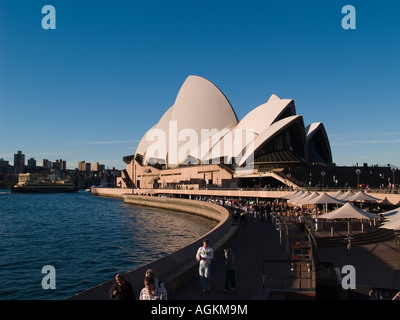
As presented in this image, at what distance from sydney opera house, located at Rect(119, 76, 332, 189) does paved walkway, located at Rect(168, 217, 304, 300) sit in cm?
2969

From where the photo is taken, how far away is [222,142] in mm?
61031

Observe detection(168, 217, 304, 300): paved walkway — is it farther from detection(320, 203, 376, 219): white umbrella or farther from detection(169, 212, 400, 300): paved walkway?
detection(320, 203, 376, 219): white umbrella

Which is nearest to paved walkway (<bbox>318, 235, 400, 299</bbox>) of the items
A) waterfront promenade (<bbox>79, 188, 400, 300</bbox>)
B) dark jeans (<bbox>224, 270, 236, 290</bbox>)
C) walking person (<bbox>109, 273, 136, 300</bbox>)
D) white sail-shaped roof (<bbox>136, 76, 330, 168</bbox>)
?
waterfront promenade (<bbox>79, 188, 400, 300</bbox>)

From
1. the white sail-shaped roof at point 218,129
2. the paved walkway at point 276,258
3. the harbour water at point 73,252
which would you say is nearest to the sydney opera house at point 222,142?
the white sail-shaped roof at point 218,129

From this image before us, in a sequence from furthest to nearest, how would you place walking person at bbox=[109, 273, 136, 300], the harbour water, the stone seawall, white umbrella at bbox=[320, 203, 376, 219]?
white umbrella at bbox=[320, 203, 376, 219], the harbour water, the stone seawall, walking person at bbox=[109, 273, 136, 300]

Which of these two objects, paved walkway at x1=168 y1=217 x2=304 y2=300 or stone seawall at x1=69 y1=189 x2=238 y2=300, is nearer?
stone seawall at x1=69 y1=189 x2=238 y2=300

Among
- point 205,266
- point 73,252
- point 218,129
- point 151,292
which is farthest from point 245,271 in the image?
point 218,129

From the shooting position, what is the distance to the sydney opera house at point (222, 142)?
2025 inches

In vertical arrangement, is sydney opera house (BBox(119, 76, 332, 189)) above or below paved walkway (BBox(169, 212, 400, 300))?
above

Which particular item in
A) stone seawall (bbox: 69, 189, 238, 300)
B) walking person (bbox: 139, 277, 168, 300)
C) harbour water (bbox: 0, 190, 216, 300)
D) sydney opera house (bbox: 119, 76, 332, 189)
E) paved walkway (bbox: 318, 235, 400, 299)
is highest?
sydney opera house (bbox: 119, 76, 332, 189)

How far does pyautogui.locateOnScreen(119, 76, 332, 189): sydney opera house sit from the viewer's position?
51.4 m

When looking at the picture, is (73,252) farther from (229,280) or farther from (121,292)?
(121,292)

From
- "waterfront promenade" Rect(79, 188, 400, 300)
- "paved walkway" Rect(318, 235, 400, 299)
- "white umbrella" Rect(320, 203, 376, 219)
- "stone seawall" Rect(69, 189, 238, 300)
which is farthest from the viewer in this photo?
"white umbrella" Rect(320, 203, 376, 219)

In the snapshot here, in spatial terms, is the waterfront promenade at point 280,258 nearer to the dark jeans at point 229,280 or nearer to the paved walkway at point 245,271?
the paved walkway at point 245,271
